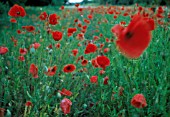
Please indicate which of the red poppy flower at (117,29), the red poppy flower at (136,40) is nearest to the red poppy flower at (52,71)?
the red poppy flower at (117,29)

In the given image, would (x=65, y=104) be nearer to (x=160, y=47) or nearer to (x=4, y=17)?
(x=160, y=47)

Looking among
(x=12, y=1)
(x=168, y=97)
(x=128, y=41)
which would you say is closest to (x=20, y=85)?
(x=168, y=97)

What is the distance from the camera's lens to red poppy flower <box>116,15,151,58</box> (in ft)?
2.55

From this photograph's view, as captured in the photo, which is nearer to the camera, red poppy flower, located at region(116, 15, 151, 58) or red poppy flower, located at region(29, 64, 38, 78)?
red poppy flower, located at region(116, 15, 151, 58)

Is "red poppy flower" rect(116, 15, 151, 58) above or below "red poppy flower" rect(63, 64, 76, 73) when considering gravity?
above

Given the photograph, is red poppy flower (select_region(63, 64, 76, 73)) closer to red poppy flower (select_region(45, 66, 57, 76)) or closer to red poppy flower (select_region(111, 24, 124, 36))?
red poppy flower (select_region(45, 66, 57, 76))

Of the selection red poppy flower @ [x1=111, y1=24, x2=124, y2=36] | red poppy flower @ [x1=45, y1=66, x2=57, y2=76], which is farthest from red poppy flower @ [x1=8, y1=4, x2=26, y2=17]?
red poppy flower @ [x1=111, y1=24, x2=124, y2=36]

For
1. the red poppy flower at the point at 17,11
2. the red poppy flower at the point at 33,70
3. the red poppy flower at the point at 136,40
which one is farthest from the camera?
the red poppy flower at the point at 17,11

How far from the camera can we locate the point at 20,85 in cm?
205

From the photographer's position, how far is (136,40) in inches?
31.0

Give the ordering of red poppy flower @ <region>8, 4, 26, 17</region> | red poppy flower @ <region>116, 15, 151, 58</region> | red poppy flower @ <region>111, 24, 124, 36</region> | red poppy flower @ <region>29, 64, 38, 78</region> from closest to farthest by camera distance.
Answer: red poppy flower @ <region>116, 15, 151, 58</region> → red poppy flower @ <region>111, 24, 124, 36</region> → red poppy flower @ <region>29, 64, 38, 78</region> → red poppy flower @ <region>8, 4, 26, 17</region>

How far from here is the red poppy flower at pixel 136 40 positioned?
0.78 meters

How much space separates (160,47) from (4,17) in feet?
16.0

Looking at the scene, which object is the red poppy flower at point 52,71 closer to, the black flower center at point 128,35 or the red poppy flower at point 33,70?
the red poppy flower at point 33,70
